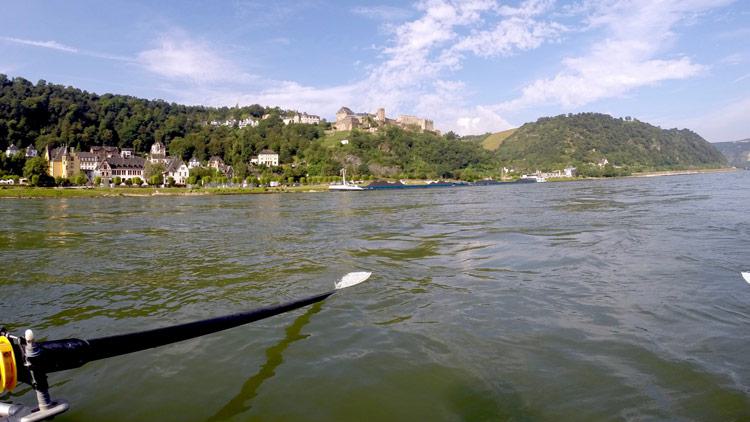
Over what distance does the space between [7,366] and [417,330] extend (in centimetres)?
524

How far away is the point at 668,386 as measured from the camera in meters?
5.00

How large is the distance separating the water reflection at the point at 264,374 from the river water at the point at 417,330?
27mm

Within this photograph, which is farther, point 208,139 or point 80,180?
point 208,139

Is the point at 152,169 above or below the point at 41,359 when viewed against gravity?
above

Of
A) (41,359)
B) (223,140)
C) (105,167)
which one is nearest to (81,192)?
(105,167)

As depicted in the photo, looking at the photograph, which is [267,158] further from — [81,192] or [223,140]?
[81,192]

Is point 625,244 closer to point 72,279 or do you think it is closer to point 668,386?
point 668,386

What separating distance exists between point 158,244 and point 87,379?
13.4 metres

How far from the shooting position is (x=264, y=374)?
5.52 m

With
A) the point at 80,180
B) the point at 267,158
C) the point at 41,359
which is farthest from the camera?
the point at 267,158

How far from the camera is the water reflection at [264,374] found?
4.61 m

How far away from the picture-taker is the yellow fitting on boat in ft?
9.72

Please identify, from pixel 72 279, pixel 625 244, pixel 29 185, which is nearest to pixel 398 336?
pixel 72 279

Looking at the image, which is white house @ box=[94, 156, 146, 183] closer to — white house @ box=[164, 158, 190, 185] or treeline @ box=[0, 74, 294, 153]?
white house @ box=[164, 158, 190, 185]
